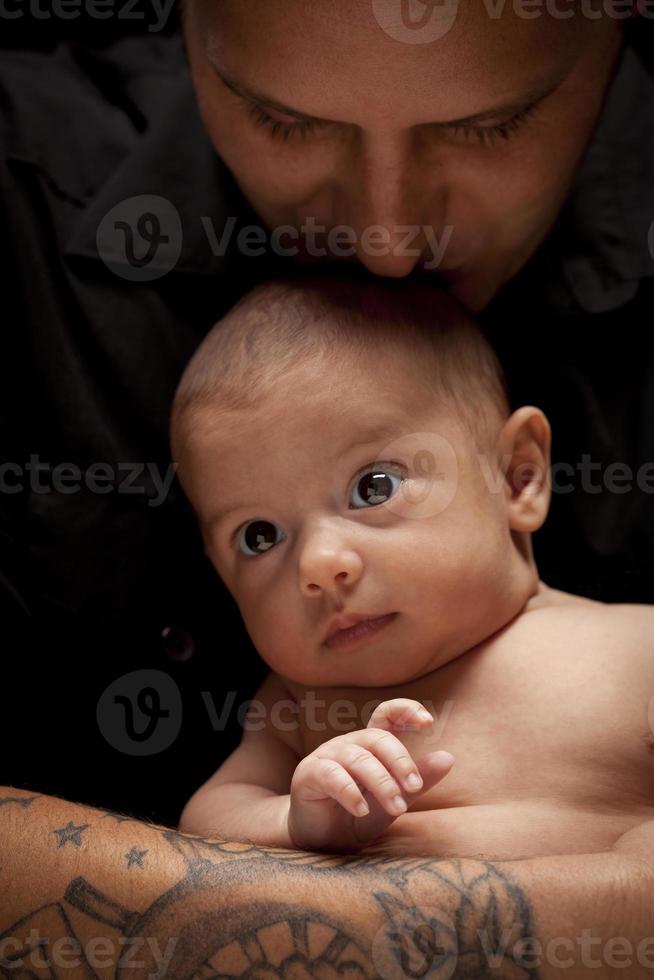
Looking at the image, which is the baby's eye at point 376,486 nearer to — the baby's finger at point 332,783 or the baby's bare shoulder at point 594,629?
the baby's bare shoulder at point 594,629

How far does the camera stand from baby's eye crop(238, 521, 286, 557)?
4.73 feet

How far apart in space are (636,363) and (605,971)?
99cm

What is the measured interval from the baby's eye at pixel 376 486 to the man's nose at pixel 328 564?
7 cm

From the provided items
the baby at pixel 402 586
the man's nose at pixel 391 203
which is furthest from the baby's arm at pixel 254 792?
the man's nose at pixel 391 203

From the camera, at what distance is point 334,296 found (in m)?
1.50

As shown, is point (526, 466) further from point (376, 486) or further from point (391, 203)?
point (391, 203)

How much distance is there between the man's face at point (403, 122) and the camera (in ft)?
4.37

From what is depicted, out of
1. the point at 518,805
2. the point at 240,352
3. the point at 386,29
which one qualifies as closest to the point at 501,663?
the point at 518,805

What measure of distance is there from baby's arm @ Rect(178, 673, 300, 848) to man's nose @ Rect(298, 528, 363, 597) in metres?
0.26

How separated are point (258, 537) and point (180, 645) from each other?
39cm

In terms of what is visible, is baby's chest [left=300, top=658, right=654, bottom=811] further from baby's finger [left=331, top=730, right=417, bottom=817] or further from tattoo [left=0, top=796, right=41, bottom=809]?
tattoo [left=0, top=796, right=41, bottom=809]

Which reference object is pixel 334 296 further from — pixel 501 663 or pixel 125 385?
pixel 501 663

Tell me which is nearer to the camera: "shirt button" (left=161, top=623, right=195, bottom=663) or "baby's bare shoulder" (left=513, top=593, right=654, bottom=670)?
"baby's bare shoulder" (left=513, top=593, right=654, bottom=670)
